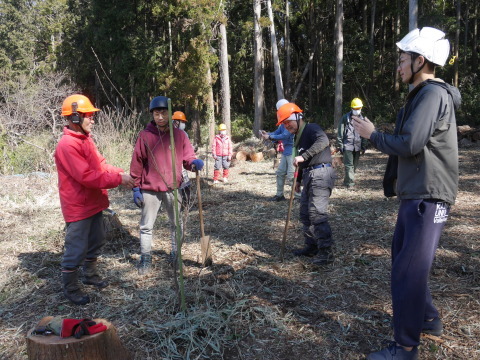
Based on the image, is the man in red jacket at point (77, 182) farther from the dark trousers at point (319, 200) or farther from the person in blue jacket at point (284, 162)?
the person in blue jacket at point (284, 162)

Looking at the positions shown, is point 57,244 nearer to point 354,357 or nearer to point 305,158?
point 305,158

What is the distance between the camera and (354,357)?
9.09 feet

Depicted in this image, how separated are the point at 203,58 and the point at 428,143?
16729 mm

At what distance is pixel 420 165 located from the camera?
237 centimetres

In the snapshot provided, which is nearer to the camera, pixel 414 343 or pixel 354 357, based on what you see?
pixel 414 343

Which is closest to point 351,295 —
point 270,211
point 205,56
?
point 270,211

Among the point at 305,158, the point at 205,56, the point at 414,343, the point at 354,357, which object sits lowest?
the point at 354,357

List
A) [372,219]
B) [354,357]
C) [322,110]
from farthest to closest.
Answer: [322,110] < [372,219] < [354,357]

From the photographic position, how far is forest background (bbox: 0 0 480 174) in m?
17.4

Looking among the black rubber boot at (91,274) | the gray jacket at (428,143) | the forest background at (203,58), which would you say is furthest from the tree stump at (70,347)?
the forest background at (203,58)

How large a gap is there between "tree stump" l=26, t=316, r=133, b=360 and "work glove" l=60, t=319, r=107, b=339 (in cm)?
3

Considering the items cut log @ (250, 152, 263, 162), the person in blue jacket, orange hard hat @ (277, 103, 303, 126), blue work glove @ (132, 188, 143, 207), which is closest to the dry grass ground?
blue work glove @ (132, 188, 143, 207)

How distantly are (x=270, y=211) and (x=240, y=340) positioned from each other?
13.4ft

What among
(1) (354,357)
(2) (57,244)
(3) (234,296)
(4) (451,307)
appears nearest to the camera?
(1) (354,357)
